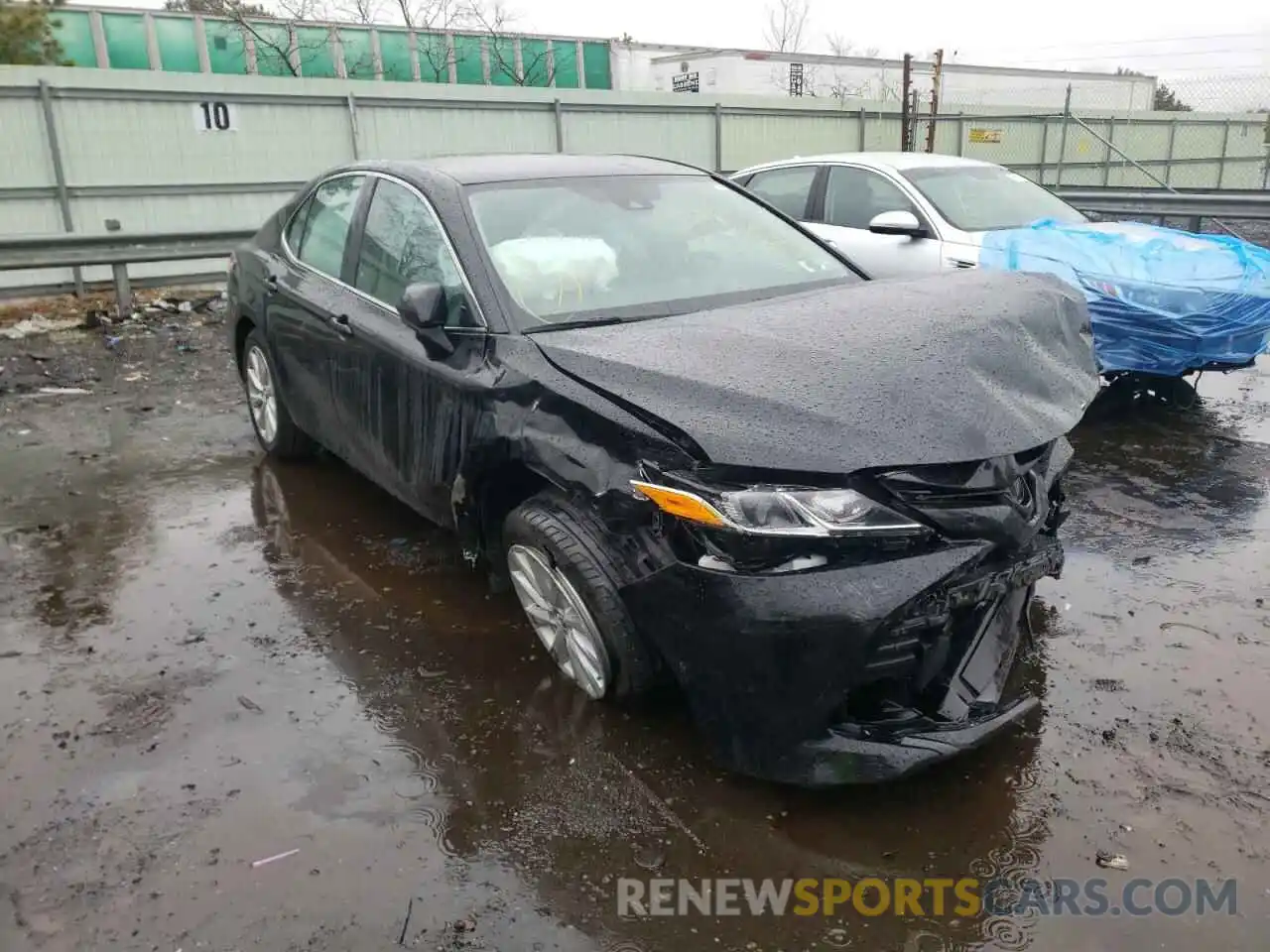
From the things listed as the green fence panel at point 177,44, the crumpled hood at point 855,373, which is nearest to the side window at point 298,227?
the crumpled hood at point 855,373

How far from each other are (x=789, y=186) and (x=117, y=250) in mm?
6479

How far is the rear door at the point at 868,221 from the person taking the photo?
7.30m

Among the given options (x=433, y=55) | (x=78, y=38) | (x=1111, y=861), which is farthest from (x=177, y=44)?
(x=1111, y=861)

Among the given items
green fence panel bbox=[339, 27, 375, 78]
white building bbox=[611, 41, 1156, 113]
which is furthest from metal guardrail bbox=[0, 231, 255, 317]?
white building bbox=[611, 41, 1156, 113]

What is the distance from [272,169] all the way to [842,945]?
12.5 m

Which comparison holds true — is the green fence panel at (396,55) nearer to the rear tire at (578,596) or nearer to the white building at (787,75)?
the white building at (787,75)

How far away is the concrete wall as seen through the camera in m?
11.1

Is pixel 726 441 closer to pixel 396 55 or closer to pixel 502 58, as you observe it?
pixel 396 55

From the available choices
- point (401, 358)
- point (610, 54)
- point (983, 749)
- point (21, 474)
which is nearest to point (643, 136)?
point (21, 474)

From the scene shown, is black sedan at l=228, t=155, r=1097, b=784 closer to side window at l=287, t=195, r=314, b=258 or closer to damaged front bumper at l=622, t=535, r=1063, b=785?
damaged front bumper at l=622, t=535, r=1063, b=785

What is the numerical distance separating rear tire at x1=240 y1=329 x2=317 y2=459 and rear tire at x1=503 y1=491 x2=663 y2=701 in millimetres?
2531

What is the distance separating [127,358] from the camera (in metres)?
8.75

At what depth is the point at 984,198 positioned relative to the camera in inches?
299

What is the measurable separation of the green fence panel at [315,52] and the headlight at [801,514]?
23.8m
